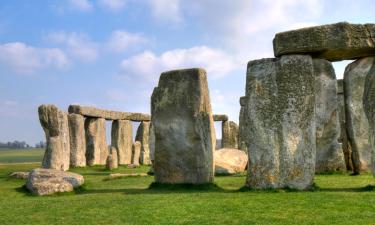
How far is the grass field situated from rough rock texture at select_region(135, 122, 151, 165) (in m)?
16.1

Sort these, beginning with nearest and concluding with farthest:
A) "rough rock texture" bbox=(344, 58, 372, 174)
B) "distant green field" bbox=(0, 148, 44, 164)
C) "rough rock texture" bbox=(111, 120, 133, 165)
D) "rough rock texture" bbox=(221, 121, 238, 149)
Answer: "rough rock texture" bbox=(344, 58, 372, 174), "rough rock texture" bbox=(111, 120, 133, 165), "rough rock texture" bbox=(221, 121, 238, 149), "distant green field" bbox=(0, 148, 44, 164)

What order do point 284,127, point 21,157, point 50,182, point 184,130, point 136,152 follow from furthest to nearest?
point 21,157, point 136,152, point 184,130, point 50,182, point 284,127

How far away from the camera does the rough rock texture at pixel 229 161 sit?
16125 mm

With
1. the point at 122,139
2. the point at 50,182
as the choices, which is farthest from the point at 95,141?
the point at 50,182

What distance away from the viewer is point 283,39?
10.5m

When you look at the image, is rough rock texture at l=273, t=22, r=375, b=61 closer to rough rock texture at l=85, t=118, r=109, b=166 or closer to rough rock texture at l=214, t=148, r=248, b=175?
rough rock texture at l=214, t=148, r=248, b=175

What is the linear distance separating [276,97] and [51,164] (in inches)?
394

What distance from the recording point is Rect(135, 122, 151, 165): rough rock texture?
27.6 meters

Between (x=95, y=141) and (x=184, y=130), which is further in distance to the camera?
(x=95, y=141)

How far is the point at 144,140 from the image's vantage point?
28922mm

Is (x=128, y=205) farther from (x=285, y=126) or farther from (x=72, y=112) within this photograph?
(x=72, y=112)

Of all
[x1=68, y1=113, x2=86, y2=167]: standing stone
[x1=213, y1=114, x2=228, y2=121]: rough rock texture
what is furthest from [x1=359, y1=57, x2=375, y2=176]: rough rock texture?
[x1=213, y1=114, x2=228, y2=121]: rough rock texture

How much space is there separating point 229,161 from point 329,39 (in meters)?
7.73

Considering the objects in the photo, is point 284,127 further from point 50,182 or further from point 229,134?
point 229,134
